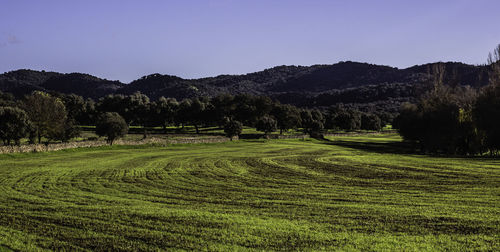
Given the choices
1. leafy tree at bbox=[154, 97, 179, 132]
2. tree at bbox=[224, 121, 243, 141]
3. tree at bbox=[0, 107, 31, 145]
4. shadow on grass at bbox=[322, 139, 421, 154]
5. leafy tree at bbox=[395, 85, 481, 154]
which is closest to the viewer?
leafy tree at bbox=[395, 85, 481, 154]

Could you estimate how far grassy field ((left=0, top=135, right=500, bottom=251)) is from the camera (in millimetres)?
14492

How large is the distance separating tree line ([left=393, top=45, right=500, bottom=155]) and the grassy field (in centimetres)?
3389

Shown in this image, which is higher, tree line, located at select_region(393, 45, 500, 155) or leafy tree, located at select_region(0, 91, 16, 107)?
leafy tree, located at select_region(0, 91, 16, 107)

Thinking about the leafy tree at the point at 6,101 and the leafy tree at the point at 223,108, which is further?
the leafy tree at the point at 223,108

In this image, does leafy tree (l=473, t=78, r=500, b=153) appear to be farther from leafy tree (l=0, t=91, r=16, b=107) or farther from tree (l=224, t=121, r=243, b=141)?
leafy tree (l=0, t=91, r=16, b=107)

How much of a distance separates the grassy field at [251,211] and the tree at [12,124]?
51620 millimetres

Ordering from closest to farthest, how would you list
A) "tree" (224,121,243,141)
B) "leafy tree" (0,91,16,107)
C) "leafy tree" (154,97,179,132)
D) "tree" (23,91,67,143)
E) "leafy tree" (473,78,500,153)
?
1. "leafy tree" (473,78,500,153)
2. "tree" (23,91,67,143)
3. "tree" (224,121,243,141)
4. "leafy tree" (0,91,16,107)
5. "leafy tree" (154,97,179,132)

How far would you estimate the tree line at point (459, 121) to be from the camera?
202 feet

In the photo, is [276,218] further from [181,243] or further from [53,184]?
[53,184]

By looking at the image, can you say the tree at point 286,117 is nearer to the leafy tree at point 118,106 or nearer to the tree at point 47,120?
the leafy tree at point 118,106

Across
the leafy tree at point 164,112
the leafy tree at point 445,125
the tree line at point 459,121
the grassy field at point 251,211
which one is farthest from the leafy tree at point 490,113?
the leafy tree at point 164,112

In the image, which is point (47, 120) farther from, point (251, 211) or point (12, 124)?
point (251, 211)

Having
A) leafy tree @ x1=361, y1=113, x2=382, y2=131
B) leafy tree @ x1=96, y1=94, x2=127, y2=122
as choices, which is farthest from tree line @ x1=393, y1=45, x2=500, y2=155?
leafy tree @ x1=96, y1=94, x2=127, y2=122

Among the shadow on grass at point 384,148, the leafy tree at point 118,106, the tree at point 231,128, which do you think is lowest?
the shadow on grass at point 384,148
